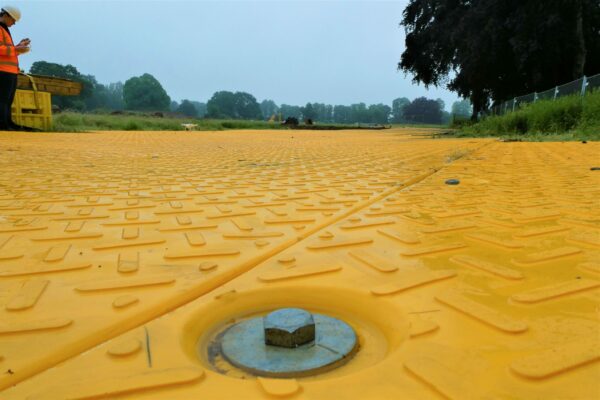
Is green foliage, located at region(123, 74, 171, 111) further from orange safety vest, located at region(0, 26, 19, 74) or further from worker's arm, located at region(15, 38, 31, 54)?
orange safety vest, located at region(0, 26, 19, 74)

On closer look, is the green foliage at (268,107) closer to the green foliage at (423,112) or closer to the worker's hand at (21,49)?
the green foliage at (423,112)

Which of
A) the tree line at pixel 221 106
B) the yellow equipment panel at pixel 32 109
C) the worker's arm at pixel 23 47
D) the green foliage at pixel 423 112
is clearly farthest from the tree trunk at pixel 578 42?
the green foliage at pixel 423 112

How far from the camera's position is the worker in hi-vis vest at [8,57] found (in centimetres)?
862

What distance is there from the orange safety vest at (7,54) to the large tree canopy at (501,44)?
59.1 feet

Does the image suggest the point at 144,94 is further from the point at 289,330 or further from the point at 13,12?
the point at 289,330

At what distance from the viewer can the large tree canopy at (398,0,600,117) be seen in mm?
17906

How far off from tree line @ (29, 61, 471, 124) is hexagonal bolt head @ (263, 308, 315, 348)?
83599 millimetres

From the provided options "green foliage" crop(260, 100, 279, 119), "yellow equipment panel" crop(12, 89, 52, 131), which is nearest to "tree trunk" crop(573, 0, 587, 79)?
"yellow equipment panel" crop(12, 89, 52, 131)

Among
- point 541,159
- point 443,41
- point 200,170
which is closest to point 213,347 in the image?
point 200,170

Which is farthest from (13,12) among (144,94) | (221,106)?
(221,106)

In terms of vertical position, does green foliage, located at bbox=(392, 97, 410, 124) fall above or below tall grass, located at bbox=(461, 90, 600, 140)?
above

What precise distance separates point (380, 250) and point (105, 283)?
1094 mm

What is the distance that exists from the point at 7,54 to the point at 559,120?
1290 centimetres

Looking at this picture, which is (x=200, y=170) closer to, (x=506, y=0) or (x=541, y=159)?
(x=541, y=159)
